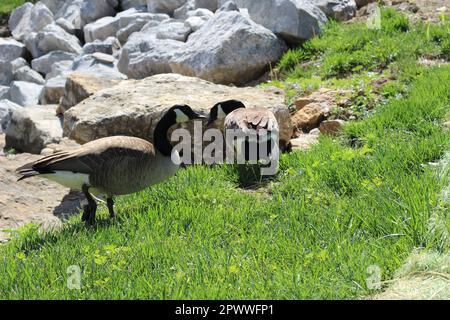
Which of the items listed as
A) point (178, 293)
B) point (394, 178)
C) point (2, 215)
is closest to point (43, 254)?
point (178, 293)

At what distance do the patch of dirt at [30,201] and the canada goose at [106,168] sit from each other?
928 mm

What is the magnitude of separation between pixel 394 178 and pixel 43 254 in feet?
10.5

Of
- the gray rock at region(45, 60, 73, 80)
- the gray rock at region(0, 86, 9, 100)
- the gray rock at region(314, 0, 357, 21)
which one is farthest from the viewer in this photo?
the gray rock at region(0, 86, 9, 100)

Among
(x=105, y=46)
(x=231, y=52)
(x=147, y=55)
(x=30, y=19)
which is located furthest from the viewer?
(x=30, y=19)

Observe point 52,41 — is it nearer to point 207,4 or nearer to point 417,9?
point 207,4

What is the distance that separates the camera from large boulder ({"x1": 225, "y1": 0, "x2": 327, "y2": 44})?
39.4ft

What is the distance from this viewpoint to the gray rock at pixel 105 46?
15.6m

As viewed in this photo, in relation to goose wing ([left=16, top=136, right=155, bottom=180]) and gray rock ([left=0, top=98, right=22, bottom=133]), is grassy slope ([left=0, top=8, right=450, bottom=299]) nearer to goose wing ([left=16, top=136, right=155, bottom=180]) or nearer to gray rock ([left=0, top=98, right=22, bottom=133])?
goose wing ([left=16, top=136, right=155, bottom=180])

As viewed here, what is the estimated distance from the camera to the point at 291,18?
12008 millimetres

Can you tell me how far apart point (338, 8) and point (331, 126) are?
488cm

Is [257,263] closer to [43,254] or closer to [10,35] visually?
[43,254]

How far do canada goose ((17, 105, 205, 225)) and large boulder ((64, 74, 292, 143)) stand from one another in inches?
71.5

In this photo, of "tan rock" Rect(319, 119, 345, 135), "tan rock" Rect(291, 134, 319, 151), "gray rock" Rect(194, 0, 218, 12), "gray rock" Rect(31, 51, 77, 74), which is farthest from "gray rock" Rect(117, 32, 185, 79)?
"tan rock" Rect(319, 119, 345, 135)

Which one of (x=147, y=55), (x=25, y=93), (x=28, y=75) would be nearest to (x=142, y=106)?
(x=147, y=55)
